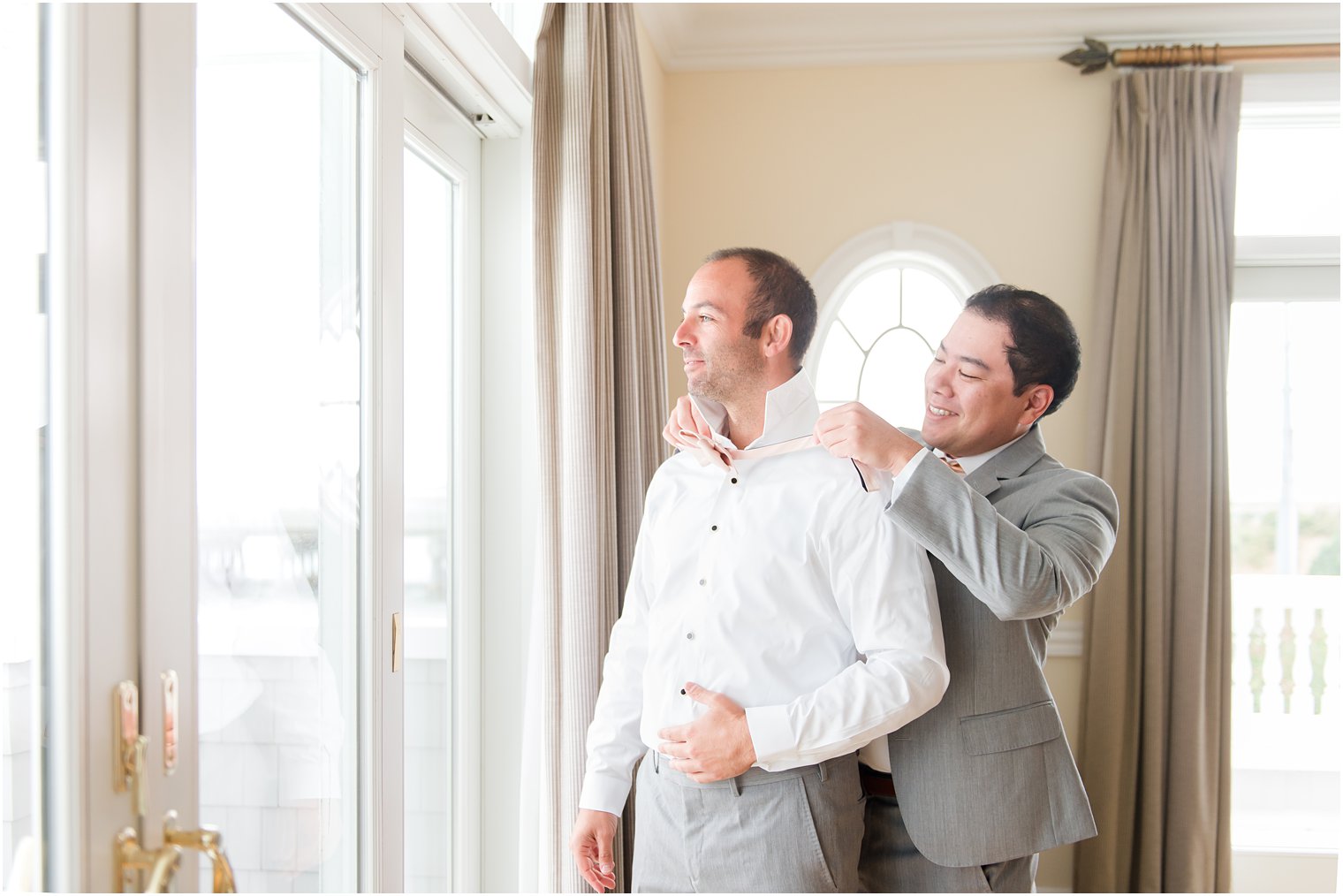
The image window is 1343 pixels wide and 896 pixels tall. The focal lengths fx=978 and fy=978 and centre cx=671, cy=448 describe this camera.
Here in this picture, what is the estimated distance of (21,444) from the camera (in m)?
0.89

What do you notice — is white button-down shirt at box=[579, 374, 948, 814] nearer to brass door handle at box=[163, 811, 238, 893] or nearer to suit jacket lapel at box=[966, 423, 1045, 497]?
suit jacket lapel at box=[966, 423, 1045, 497]

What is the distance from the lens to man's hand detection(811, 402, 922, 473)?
1.36 m

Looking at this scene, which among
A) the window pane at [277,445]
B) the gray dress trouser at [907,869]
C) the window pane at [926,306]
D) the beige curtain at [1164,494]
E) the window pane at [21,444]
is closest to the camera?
the window pane at [21,444]

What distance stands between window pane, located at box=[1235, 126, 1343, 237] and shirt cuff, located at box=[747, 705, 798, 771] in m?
2.83

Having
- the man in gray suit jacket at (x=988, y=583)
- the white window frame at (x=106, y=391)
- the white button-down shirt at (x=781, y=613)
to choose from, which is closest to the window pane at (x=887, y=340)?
the man in gray suit jacket at (x=988, y=583)

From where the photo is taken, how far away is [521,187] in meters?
2.29

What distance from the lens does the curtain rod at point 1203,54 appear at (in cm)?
306

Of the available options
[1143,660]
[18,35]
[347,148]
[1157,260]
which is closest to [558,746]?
[347,148]

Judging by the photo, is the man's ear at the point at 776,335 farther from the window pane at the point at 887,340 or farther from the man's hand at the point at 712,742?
the window pane at the point at 887,340

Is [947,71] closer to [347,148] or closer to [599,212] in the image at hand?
[599,212]

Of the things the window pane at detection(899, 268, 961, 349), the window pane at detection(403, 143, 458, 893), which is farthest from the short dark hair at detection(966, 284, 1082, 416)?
the window pane at detection(899, 268, 961, 349)

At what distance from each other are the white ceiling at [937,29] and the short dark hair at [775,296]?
1.71 m

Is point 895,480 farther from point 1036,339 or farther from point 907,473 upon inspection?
point 1036,339

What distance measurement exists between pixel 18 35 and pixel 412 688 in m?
1.37
